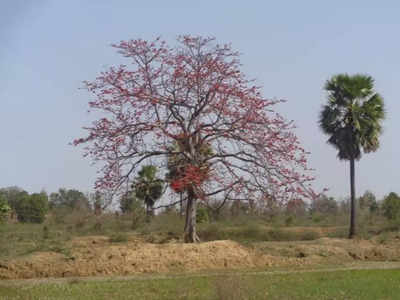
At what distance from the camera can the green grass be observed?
1143 centimetres

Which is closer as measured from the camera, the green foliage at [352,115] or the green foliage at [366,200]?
the green foliage at [352,115]

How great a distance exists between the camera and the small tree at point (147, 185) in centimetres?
1941

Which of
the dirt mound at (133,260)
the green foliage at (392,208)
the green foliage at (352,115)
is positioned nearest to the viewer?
the dirt mound at (133,260)

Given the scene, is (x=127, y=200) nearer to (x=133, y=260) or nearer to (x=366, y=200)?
(x=133, y=260)

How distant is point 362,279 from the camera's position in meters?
14.2

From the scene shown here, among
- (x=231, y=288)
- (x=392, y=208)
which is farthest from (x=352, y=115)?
(x=231, y=288)

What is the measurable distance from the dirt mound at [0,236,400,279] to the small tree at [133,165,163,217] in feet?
6.62

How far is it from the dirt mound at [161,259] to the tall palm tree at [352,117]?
9.92 metres

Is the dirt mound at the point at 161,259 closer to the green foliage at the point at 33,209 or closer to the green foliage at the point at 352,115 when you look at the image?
the green foliage at the point at 352,115

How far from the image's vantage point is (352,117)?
29.0 metres

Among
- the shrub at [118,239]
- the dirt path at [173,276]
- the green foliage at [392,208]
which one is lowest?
the dirt path at [173,276]

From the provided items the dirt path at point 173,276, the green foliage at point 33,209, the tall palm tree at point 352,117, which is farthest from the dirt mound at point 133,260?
the green foliage at point 33,209

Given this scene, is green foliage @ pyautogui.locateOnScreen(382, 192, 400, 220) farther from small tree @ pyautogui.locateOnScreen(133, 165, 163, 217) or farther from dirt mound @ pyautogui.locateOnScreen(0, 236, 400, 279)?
small tree @ pyautogui.locateOnScreen(133, 165, 163, 217)

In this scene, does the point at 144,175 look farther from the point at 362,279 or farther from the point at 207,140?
the point at 362,279
